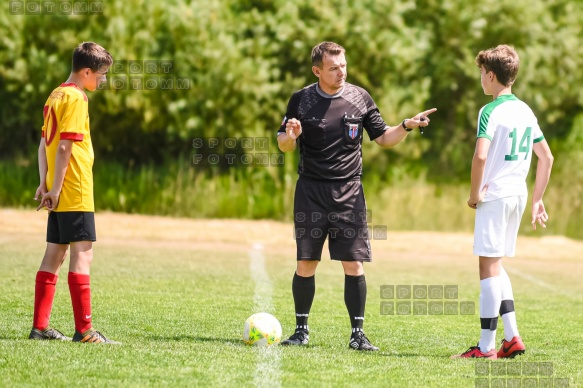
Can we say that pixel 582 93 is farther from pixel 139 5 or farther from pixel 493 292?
pixel 493 292

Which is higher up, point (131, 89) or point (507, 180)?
point (131, 89)

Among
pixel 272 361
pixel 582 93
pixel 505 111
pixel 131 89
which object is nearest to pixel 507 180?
pixel 505 111

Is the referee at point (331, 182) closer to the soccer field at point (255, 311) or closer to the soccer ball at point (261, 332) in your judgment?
the soccer ball at point (261, 332)

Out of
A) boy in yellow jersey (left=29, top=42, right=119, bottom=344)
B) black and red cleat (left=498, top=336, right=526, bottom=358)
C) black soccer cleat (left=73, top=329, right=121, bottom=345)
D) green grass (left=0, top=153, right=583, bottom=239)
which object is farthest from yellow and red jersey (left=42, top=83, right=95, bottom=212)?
green grass (left=0, top=153, right=583, bottom=239)

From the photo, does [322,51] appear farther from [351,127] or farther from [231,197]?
[231,197]

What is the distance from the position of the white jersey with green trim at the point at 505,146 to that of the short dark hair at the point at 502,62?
183 mm

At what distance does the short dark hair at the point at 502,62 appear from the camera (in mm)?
7215

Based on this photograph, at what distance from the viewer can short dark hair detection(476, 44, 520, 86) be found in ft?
23.7

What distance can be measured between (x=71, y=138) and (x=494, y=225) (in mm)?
3107

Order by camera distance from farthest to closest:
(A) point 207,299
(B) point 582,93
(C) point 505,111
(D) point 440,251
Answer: (B) point 582,93
(D) point 440,251
(A) point 207,299
(C) point 505,111

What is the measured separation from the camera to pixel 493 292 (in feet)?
23.5

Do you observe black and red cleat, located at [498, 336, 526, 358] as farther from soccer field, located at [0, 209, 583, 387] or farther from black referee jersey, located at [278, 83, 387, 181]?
black referee jersey, located at [278, 83, 387, 181]

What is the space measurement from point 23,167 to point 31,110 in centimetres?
147

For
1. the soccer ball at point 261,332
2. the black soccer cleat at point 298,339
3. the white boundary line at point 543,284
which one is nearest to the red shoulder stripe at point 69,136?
the soccer ball at point 261,332
